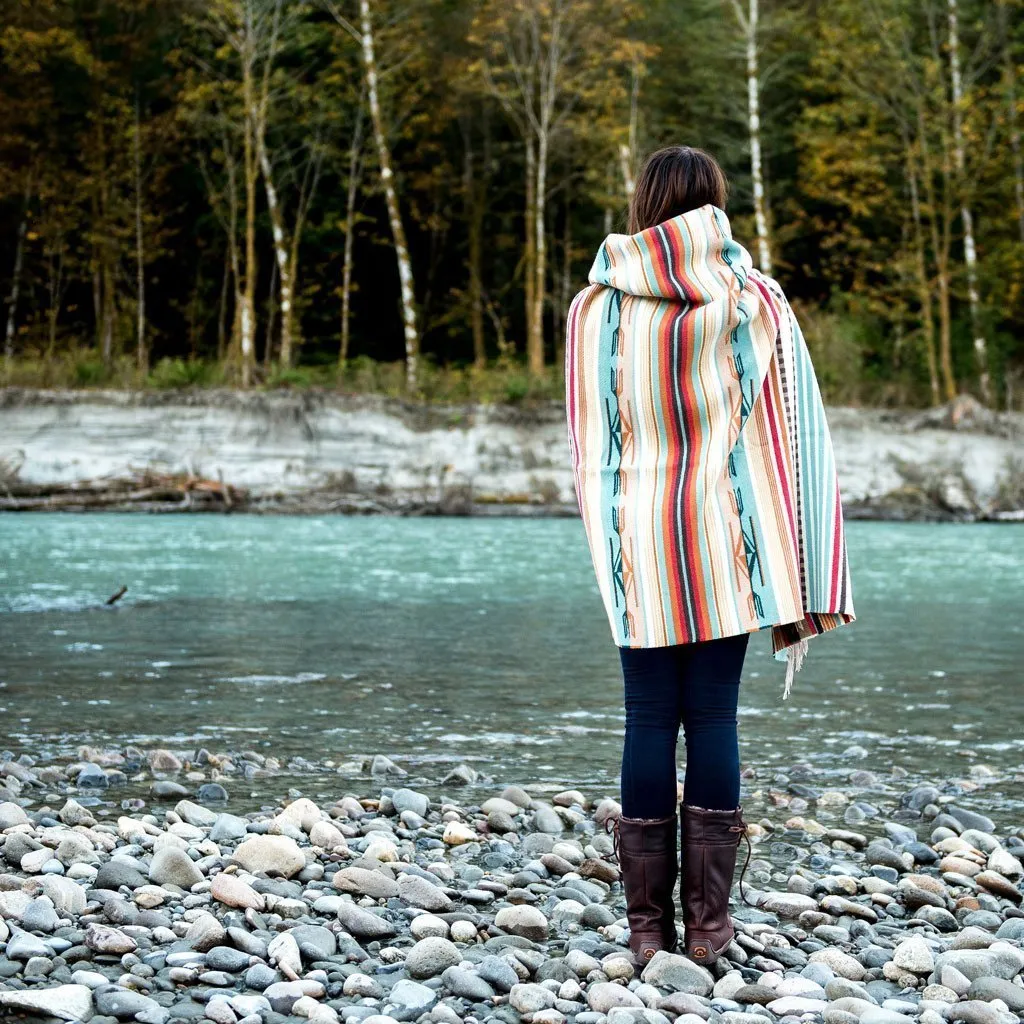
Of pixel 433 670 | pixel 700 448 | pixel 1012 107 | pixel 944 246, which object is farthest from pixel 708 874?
pixel 1012 107

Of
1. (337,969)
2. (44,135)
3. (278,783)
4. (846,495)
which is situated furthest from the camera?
(44,135)

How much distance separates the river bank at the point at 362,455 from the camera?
80.6 feet

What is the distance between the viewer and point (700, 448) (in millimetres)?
2926

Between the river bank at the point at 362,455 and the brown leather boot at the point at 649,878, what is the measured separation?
71.1 ft

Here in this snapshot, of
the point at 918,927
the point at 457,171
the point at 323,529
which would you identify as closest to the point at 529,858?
the point at 918,927

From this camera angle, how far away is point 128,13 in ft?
112

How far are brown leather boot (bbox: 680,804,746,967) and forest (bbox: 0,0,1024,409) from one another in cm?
2427

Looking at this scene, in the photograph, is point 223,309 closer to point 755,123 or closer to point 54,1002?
point 755,123

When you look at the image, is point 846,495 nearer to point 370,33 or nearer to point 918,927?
point 370,33

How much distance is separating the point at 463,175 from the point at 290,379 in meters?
10.6

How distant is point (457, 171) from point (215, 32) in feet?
25.6

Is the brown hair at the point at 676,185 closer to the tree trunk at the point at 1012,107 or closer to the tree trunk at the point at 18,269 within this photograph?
the tree trunk at the point at 1012,107

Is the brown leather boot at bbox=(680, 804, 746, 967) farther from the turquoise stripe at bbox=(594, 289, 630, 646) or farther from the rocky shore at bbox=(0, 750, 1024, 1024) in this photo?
the turquoise stripe at bbox=(594, 289, 630, 646)

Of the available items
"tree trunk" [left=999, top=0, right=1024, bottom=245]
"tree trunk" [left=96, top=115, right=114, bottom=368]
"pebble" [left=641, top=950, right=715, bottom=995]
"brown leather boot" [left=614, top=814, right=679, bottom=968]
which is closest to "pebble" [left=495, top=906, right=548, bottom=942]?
"brown leather boot" [left=614, top=814, right=679, bottom=968]
